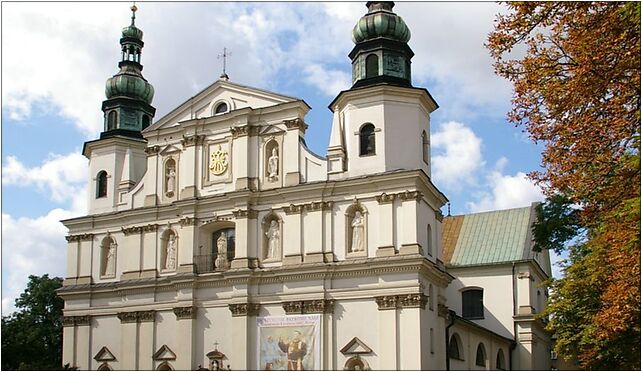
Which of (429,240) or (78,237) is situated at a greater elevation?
(78,237)

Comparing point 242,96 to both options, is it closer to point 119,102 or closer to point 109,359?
point 119,102

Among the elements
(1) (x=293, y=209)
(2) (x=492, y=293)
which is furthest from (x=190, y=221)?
(2) (x=492, y=293)

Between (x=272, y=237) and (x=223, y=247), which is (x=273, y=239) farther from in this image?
(x=223, y=247)

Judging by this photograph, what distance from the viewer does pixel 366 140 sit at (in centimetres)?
3116

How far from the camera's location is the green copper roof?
143 ft

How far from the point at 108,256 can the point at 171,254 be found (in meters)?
3.52

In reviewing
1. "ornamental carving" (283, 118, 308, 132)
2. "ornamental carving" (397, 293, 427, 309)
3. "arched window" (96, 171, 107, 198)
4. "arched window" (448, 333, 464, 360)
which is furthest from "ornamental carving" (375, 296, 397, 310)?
"arched window" (96, 171, 107, 198)

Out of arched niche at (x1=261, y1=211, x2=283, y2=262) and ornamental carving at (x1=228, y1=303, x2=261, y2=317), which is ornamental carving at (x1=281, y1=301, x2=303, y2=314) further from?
arched niche at (x1=261, y1=211, x2=283, y2=262)

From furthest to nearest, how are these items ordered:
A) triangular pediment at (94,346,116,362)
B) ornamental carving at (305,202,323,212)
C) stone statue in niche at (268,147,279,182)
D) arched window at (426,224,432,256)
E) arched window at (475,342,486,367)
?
arched window at (475,342,486,367) → triangular pediment at (94,346,116,362) → stone statue in niche at (268,147,279,182) → ornamental carving at (305,202,323,212) → arched window at (426,224,432,256)

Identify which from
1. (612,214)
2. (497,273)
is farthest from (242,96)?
(612,214)

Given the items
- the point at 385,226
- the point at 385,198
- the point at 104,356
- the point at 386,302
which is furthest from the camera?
the point at 104,356

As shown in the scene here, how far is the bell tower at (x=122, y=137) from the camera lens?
121ft

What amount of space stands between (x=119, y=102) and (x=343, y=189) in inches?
524

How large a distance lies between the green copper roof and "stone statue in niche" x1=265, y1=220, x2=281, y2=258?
15.0 meters
